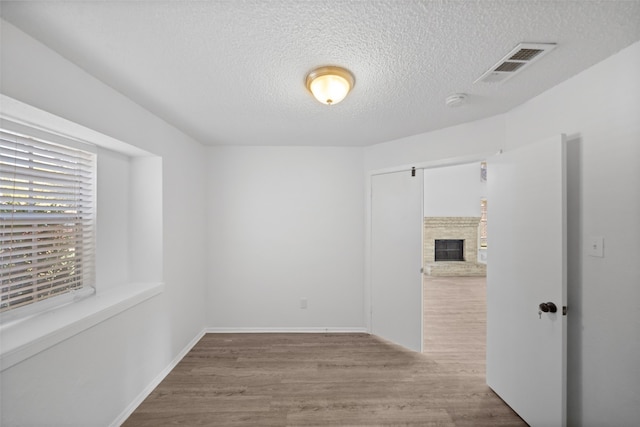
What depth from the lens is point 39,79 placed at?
4.16 feet

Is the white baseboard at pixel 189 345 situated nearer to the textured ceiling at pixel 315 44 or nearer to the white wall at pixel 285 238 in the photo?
the white wall at pixel 285 238

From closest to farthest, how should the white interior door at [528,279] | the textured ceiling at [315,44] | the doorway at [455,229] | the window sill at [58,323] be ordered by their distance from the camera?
the textured ceiling at [315,44] < the window sill at [58,323] < the white interior door at [528,279] < the doorway at [455,229]

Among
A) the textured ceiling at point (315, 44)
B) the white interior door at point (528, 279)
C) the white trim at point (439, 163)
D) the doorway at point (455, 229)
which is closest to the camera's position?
the textured ceiling at point (315, 44)

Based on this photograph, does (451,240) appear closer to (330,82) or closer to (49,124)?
(330,82)

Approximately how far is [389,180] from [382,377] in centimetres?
208

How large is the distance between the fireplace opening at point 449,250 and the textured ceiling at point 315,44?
5320 mm

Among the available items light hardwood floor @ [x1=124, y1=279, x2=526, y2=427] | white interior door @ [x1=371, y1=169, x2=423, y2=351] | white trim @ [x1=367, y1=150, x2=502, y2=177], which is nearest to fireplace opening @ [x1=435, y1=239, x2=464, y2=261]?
light hardwood floor @ [x1=124, y1=279, x2=526, y2=427]

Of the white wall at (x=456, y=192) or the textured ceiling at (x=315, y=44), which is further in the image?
the white wall at (x=456, y=192)

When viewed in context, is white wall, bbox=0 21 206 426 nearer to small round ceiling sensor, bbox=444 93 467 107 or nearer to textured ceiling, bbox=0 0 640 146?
textured ceiling, bbox=0 0 640 146

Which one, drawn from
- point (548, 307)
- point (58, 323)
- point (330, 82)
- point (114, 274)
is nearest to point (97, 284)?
point (114, 274)

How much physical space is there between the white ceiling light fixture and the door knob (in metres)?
1.90

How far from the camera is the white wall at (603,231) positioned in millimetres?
1327

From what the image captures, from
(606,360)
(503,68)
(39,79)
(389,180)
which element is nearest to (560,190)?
(503,68)

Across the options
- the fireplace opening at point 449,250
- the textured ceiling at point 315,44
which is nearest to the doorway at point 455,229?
the fireplace opening at point 449,250
